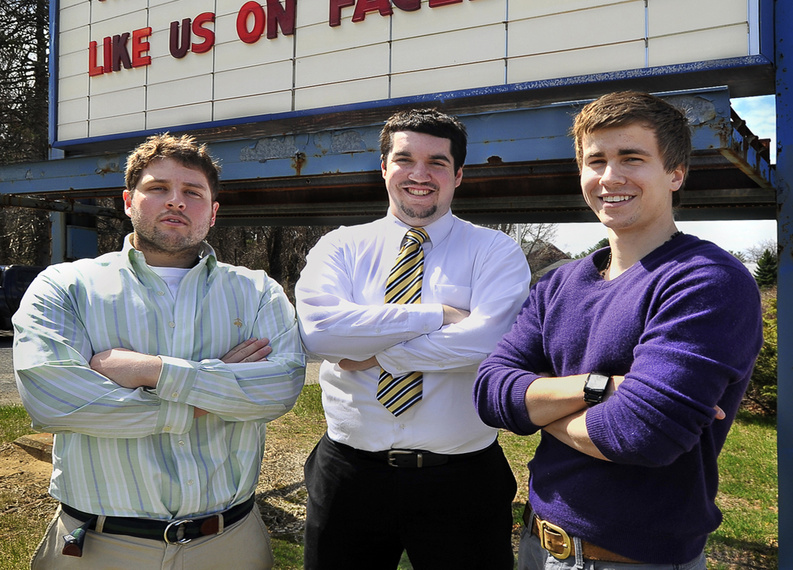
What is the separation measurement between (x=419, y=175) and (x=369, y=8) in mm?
2776

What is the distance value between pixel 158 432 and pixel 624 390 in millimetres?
1474

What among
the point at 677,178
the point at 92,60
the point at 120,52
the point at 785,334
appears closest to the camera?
the point at 677,178

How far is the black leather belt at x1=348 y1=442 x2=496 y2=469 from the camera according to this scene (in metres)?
2.35

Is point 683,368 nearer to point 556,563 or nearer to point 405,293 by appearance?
point 556,563

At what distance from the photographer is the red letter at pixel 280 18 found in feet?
17.1

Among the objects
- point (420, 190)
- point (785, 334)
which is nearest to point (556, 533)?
point (420, 190)

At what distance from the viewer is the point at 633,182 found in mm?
1794

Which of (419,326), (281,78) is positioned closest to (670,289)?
(419,326)

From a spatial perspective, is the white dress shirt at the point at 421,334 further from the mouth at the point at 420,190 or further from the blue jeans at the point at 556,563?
the blue jeans at the point at 556,563

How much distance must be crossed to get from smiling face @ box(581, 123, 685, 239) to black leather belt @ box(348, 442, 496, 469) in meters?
1.07

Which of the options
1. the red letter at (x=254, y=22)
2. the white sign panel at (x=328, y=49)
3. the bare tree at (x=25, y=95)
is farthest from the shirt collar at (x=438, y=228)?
the bare tree at (x=25, y=95)

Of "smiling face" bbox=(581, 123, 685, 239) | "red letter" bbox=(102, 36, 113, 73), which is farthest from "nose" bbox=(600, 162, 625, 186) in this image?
"red letter" bbox=(102, 36, 113, 73)

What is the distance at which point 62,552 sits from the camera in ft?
6.75

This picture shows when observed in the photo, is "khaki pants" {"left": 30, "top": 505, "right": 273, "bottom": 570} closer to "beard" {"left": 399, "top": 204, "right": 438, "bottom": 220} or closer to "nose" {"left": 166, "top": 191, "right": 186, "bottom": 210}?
"nose" {"left": 166, "top": 191, "right": 186, "bottom": 210}
